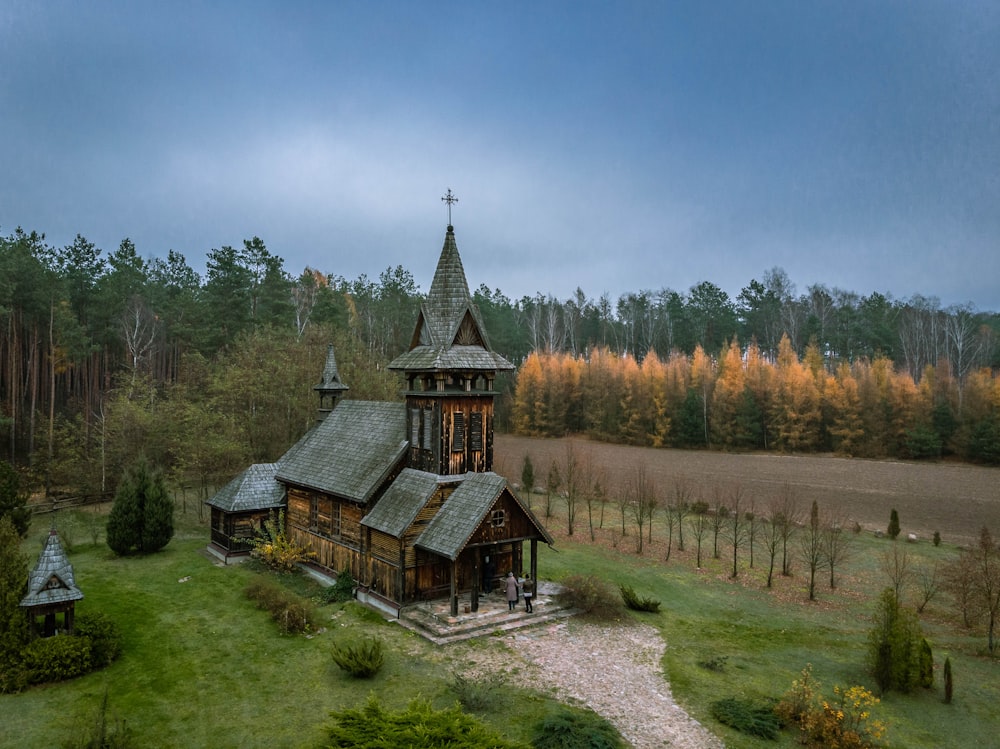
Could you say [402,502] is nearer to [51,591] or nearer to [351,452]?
[351,452]

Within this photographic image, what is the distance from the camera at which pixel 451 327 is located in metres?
20.4

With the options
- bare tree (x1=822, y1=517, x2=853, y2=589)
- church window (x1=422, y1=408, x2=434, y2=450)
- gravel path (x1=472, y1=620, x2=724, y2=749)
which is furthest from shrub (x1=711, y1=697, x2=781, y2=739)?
church window (x1=422, y1=408, x2=434, y2=450)

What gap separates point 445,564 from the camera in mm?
19547

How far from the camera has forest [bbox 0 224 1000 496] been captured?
111 feet

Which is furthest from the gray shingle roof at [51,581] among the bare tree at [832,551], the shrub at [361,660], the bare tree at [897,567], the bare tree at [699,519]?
the bare tree at [699,519]

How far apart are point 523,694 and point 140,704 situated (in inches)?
313

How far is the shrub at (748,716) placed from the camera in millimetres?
11844

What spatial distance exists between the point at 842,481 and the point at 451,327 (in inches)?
1114

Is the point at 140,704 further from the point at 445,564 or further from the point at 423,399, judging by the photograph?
the point at 423,399

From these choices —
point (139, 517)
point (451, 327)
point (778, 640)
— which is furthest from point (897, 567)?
point (139, 517)

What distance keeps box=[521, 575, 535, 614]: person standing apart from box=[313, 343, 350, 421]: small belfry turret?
518 inches

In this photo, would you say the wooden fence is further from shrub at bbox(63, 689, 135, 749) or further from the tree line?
the tree line

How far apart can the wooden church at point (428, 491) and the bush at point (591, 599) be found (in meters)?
1.22

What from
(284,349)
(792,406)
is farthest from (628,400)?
(284,349)
